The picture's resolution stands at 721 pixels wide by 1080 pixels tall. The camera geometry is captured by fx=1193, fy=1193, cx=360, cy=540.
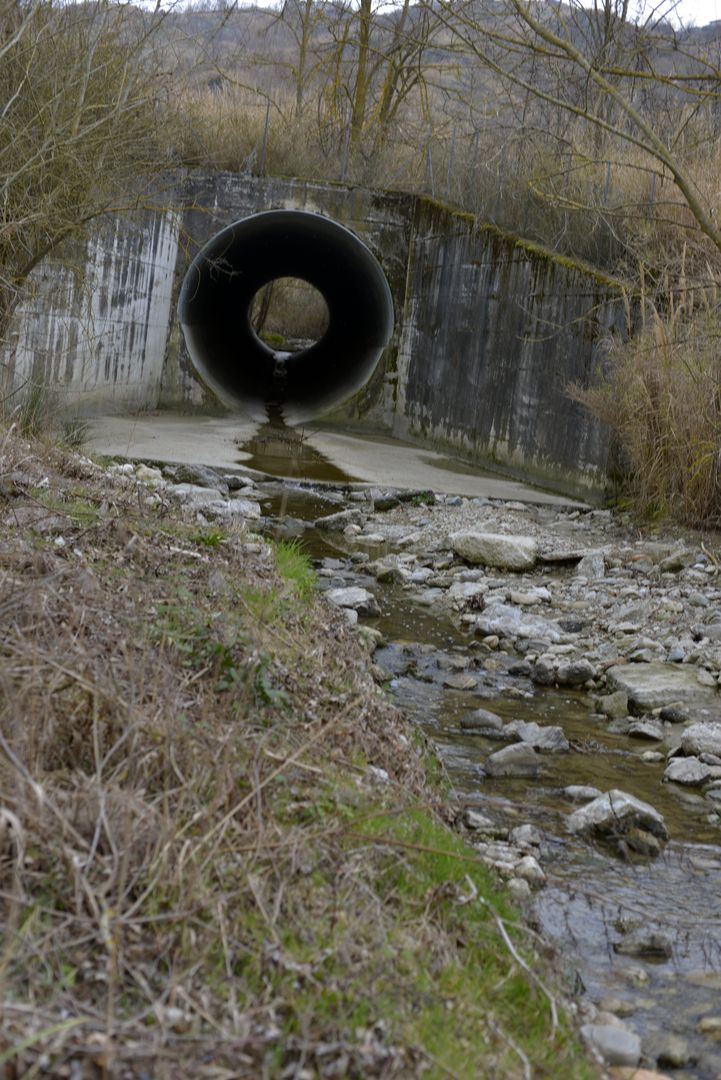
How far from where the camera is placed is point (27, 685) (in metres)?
2.59

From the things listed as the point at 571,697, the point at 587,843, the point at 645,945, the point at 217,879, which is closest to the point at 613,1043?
the point at 645,945

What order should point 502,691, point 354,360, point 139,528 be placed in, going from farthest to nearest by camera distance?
1. point 354,360
2. point 502,691
3. point 139,528

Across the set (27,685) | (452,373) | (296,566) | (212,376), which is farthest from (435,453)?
(27,685)

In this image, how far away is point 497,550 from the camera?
8.20m

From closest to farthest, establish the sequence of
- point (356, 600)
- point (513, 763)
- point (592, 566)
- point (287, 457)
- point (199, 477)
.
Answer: point (513, 763)
point (356, 600)
point (592, 566)
point (199, 477)
point (287, 457)

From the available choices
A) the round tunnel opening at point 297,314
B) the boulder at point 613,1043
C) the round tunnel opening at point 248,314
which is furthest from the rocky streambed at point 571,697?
the round tunnel opening at point 297,314

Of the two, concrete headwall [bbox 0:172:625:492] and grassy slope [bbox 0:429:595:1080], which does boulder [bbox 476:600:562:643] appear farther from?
concrete headwall [bbox 0:172:625:492]

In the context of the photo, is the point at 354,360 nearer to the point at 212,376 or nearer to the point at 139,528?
the point at 212,376

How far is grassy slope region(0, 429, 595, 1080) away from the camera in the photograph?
1.93m

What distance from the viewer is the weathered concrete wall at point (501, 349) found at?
1107cm

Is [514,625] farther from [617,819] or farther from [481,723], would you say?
[617,819]

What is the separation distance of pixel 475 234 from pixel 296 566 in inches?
339

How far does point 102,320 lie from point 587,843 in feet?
35.3

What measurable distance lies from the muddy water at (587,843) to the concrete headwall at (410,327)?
4.26 m
